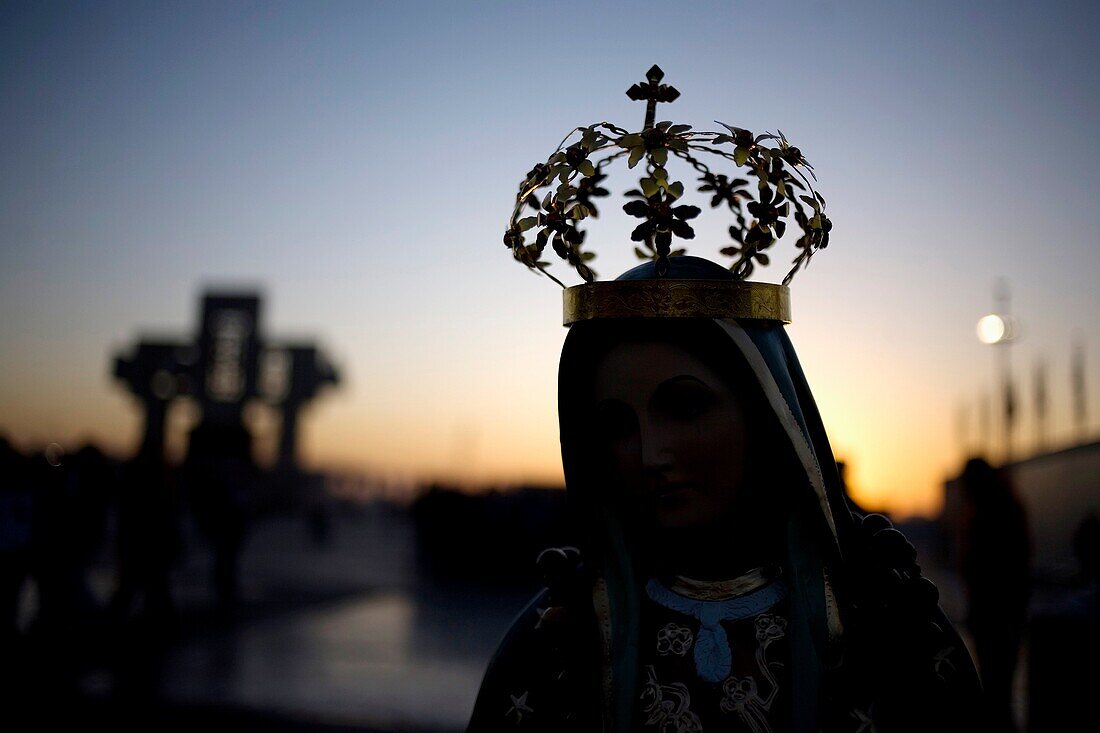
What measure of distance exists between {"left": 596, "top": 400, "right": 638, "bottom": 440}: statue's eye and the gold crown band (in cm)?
23

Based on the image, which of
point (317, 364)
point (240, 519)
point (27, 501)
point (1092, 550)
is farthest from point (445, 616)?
point (317, 364)

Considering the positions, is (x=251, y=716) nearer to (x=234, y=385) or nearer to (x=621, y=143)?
(x=621, y=143)

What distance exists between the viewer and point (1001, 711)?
620 centimetres

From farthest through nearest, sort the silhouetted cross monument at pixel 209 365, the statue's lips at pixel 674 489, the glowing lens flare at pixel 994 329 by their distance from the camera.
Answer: the silhouetted cross monument at pixel 209 365
the glowing lens flare at pixel 994 329
the statue's lips at pixel 674 489

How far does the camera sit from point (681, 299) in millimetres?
2346

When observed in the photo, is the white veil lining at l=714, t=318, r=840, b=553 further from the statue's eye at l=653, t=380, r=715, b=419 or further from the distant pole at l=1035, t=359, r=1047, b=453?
the distant pole at l=1035, t=359, r=1047, b=453

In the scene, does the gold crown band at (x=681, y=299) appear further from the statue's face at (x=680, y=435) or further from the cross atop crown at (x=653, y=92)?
the cross atop crown at (x=653, y=92)

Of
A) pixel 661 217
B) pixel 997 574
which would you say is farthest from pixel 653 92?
pixel 997 574

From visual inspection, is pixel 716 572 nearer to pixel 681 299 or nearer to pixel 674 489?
pixel 674 489

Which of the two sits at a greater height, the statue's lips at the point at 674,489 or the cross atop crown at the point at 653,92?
the cross atop crown at the point at 653,92

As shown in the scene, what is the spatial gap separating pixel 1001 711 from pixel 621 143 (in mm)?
5410

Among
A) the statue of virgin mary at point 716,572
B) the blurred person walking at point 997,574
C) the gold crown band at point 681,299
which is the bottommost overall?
the blurred person walking at point 997,574

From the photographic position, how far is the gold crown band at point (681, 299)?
2.35 metres

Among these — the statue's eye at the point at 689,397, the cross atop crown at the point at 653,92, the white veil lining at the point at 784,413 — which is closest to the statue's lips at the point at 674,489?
the statue's eye at the point at 689,397
